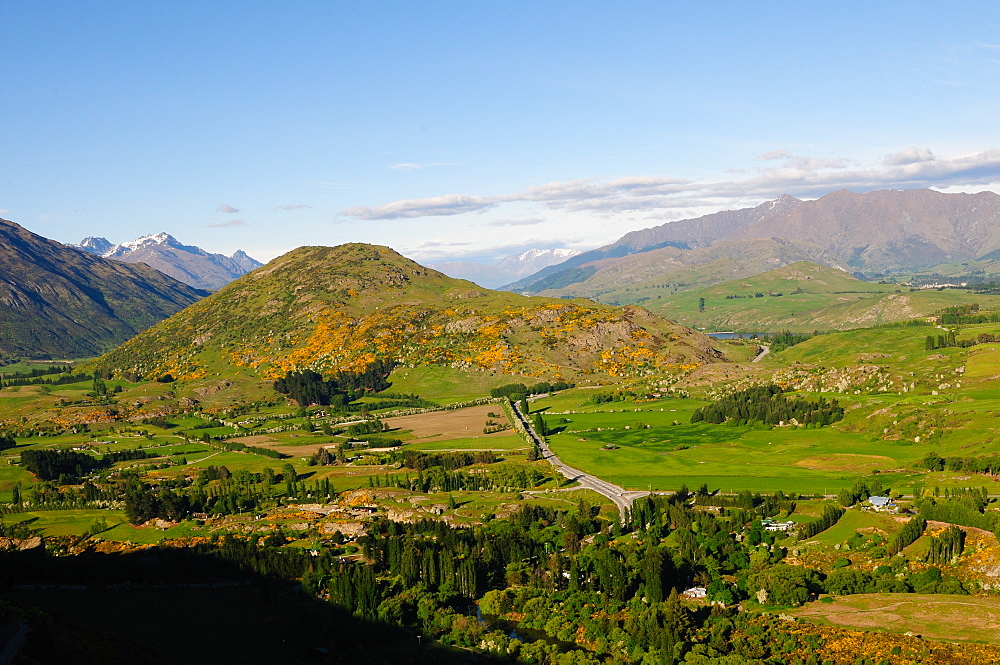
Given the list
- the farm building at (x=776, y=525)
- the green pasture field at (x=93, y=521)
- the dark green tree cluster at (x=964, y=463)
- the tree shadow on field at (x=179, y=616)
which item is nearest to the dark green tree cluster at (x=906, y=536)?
the farm building at (x=776, y=525)

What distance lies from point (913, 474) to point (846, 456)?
20147mm

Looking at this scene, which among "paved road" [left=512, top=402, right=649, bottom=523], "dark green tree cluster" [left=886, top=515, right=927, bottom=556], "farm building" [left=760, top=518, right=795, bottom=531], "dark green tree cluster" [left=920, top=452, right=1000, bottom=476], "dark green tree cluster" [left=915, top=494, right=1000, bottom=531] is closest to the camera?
"dark green tree cluster" [left=886, top=515, right=927, bottom=556]

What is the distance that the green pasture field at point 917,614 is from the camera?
99.1 meters

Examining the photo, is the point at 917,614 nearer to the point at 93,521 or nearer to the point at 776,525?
the point at 776,525

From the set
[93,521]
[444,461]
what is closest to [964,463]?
[444,461]

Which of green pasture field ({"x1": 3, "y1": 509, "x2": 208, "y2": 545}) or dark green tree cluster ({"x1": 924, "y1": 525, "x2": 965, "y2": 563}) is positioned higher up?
green pasture field ({"x1": 3, "y1": 509, "x2": 208, "y2": 545})

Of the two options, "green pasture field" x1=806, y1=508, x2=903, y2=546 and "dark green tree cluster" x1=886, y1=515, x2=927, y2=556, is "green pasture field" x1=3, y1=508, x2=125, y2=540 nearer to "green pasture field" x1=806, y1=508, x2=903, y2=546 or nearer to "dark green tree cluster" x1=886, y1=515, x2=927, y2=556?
"green pasture field" x1=806, y1=508, x2=903, y2=546

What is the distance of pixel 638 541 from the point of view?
136 metres

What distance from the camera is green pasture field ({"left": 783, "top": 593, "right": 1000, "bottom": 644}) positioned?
325ft

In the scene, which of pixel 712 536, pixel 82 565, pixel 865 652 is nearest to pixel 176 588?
pixel 82 565

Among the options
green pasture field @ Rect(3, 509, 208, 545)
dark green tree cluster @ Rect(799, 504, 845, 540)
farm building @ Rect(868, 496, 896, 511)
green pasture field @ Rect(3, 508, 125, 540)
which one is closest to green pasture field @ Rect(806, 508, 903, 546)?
dark green tree cluster @ Rect(799, 504, 845, 540)

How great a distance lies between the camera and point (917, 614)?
104 m

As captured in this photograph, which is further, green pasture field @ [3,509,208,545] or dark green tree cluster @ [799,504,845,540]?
green pasture field @ [3,509,208,545]

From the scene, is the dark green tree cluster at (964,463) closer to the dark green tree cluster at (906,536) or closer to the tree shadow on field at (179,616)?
the dark green tree cluster at (906,536)
